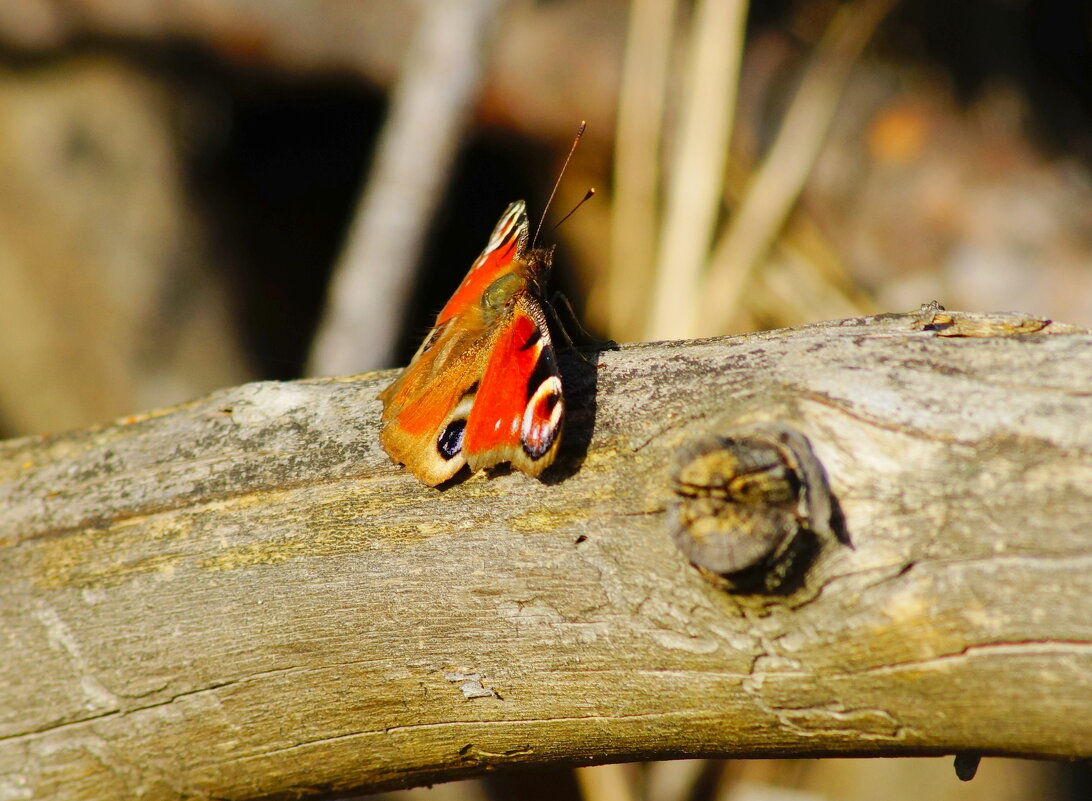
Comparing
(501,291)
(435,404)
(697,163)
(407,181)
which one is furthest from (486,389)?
(697,163)

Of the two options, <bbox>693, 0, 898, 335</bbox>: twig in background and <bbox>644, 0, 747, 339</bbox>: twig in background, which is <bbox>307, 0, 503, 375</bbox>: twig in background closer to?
<bbox>644, 0, 747, 339</bbox>: twig in background

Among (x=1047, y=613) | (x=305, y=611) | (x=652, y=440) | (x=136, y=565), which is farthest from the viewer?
(x=136, y=565)

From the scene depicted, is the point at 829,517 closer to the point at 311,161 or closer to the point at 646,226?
the point at 646,226

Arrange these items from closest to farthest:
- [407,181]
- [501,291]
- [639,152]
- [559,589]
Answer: [559,589]
[501,291]
[407,181]
[639,152]

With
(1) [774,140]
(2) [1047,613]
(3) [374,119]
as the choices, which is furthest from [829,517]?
(3) [374,119]

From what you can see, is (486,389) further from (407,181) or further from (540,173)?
(540,173)

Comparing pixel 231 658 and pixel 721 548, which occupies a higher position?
pixel 231 658

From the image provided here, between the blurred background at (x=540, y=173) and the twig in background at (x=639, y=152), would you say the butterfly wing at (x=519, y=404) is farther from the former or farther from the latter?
the twig in background at (x=639, y=152)
